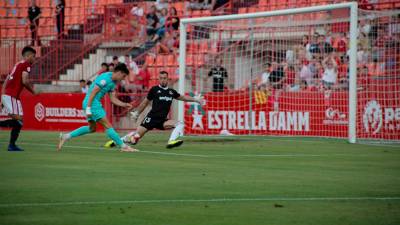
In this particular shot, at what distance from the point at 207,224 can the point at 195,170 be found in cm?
535

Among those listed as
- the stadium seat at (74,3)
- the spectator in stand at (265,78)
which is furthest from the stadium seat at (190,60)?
the stadium seat at (74,3)

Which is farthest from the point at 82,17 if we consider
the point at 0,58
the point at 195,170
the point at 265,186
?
the point at 265,186

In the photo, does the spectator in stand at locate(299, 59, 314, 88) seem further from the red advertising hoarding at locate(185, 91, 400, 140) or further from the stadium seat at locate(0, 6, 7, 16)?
the stadium seat at locate(0, 6, 7, 16)

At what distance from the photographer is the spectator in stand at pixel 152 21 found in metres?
33.8

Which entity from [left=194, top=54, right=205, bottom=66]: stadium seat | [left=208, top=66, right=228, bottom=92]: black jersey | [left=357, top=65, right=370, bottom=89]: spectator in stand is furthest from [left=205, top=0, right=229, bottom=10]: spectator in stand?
[left=357, top=65, right=370, bottom=89]: spectator in stand

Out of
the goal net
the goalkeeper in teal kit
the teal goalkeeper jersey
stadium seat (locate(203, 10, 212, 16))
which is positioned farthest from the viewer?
stadium seat (locate(203, 10, 212, 16))

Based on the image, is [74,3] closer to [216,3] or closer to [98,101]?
[216,3]

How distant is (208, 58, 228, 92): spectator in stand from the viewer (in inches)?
1103

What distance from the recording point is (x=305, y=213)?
28.5 feet

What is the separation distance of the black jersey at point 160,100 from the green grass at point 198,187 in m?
2.26

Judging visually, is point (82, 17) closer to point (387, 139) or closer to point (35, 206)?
point (387, 139)

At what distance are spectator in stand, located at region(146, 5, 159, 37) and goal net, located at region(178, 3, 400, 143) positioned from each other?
4.06 m

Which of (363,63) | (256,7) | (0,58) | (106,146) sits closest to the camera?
(106,146)

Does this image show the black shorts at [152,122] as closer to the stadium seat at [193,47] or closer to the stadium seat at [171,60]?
the stadium seat at [193,47]
